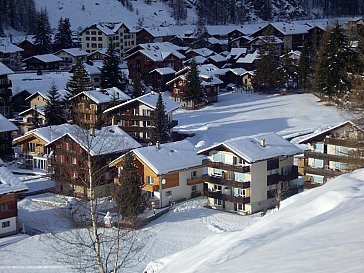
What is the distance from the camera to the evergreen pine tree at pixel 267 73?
40594 mm

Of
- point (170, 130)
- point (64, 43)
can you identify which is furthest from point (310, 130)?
point (64, 43)

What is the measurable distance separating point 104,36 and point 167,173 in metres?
40.1

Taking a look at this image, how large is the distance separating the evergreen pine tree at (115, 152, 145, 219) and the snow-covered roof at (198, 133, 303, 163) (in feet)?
10.4

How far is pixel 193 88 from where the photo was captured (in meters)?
36.8

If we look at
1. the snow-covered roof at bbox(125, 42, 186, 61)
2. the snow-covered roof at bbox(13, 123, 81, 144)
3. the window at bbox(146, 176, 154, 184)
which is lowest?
the window at bbox(146, 176, 154, 184)

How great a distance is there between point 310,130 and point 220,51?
3068 centimetres

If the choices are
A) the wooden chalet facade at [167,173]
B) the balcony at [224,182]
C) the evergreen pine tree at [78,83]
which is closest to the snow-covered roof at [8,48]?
the evergreen pine tree at [78,83]

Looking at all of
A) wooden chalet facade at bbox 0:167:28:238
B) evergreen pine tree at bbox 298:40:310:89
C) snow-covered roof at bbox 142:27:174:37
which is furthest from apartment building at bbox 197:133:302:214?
snow-covered roof at bbox 142:27:174:37

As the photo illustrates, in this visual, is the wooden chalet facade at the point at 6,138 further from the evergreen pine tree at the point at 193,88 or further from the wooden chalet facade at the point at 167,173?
the evergreen pine tree at the point at 193,88

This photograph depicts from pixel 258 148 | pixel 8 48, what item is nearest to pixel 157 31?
pixel 8 48

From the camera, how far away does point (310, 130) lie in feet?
98.1

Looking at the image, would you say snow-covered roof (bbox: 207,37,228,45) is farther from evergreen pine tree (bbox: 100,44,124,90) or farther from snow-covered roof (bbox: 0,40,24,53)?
evergreen pine tree (bbox: 100,44,124,90)

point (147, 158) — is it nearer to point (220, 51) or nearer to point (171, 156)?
point (171, 156)

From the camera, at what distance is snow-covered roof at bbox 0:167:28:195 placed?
18594 mm
